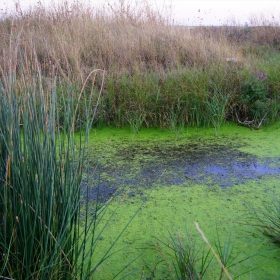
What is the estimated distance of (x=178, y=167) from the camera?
287 centimetres

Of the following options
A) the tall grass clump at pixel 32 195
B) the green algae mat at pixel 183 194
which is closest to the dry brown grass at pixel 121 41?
the green algae mat at pixel 183 194

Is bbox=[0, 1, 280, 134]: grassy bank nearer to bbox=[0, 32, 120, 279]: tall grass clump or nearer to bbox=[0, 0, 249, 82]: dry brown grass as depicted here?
bbox=[0, 0, 249, 82]: dry brown grass

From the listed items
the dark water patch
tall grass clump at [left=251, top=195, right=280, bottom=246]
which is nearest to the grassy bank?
the dark water patch

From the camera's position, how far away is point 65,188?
1.32 m

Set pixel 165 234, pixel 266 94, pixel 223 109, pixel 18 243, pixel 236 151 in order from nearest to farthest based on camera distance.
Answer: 1. pixel 18 243
2. pixel 165 234
3. pixel 236 151
4. pixel 223 109
5. pixel 266 94

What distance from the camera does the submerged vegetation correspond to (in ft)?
4.20

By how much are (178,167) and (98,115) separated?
1.25 m

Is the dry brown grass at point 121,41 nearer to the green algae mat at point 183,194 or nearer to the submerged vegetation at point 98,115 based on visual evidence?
the submerged vegetation at point 98,115

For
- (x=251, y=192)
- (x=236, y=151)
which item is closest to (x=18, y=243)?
(x=251, y=192)

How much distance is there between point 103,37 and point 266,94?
2602 mm

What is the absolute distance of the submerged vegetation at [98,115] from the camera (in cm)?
128

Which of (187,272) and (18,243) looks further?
(187,272)

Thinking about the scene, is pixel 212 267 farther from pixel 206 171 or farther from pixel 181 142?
pixel 181 142

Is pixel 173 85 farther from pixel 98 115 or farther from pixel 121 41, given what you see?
pixel 121 41
